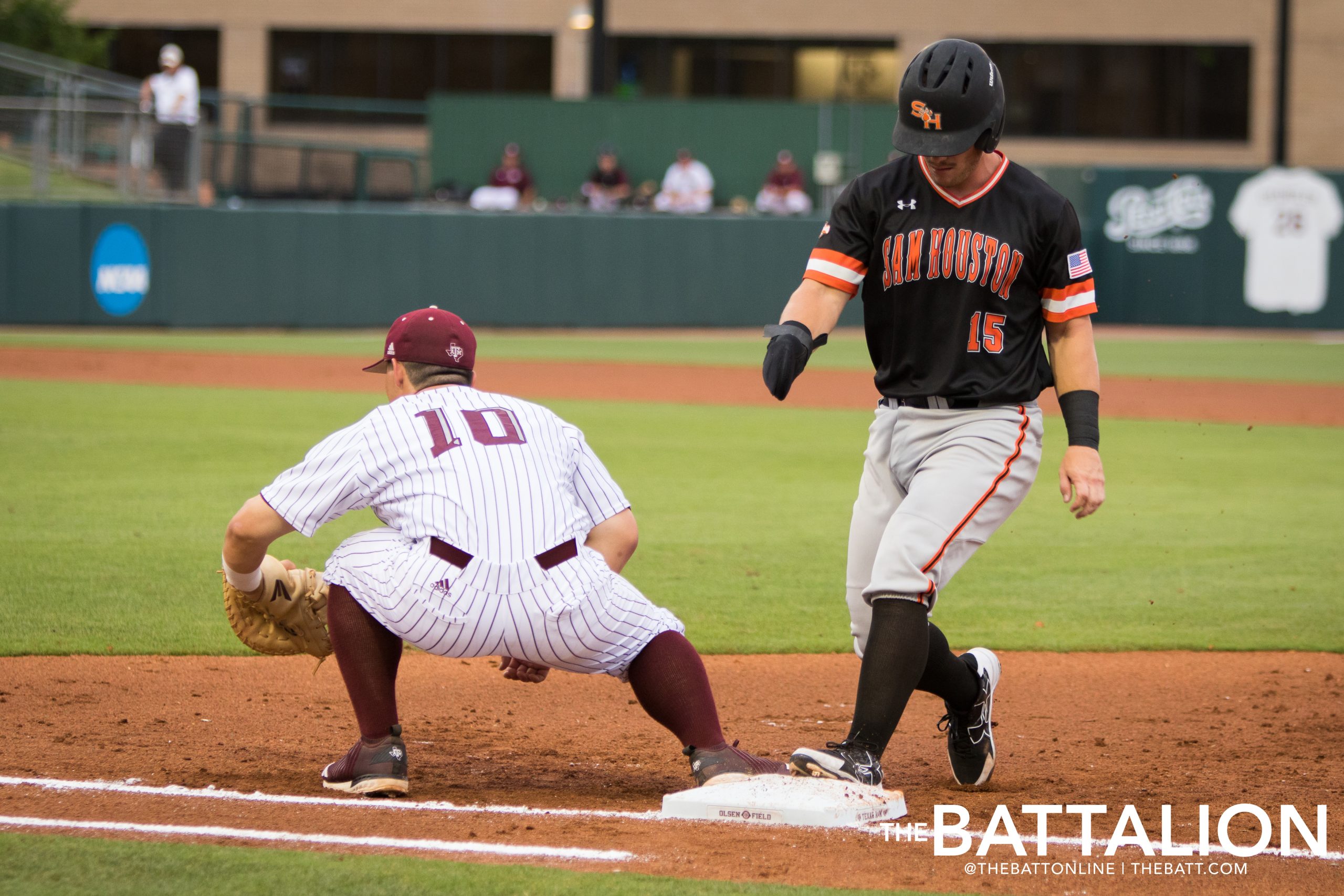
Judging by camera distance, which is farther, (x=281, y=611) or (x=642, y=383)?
(x=642, y=383)

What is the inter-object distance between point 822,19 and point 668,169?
9.26 m

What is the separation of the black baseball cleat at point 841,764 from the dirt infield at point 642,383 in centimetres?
1036

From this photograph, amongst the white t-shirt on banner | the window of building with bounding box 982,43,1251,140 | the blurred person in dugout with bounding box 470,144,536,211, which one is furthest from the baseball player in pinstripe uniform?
the window of building with bounding box 982,43,1251,140

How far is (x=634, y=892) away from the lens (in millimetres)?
2988

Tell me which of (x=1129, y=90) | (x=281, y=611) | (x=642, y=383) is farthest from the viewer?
(x=1129, y=90)

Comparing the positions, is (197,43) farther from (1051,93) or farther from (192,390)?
(192,390)

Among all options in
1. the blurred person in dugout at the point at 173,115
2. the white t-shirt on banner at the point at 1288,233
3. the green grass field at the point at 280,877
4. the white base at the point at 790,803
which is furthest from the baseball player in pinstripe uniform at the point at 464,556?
the white t-shirt on banner at the point at 1288,233

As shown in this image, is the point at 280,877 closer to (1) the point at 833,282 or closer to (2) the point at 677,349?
(1) the point at 833,282

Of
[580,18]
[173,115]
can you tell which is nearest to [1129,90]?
[580,18]

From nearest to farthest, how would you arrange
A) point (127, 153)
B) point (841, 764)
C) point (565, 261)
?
point (841, 764), point (127, 153), point (565, 261)

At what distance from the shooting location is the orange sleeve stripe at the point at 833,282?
385cm

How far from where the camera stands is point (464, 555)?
3611 mm

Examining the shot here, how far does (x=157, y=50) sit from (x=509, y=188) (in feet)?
48.0

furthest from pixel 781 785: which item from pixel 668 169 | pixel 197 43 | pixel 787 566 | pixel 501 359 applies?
pixel 197 43
